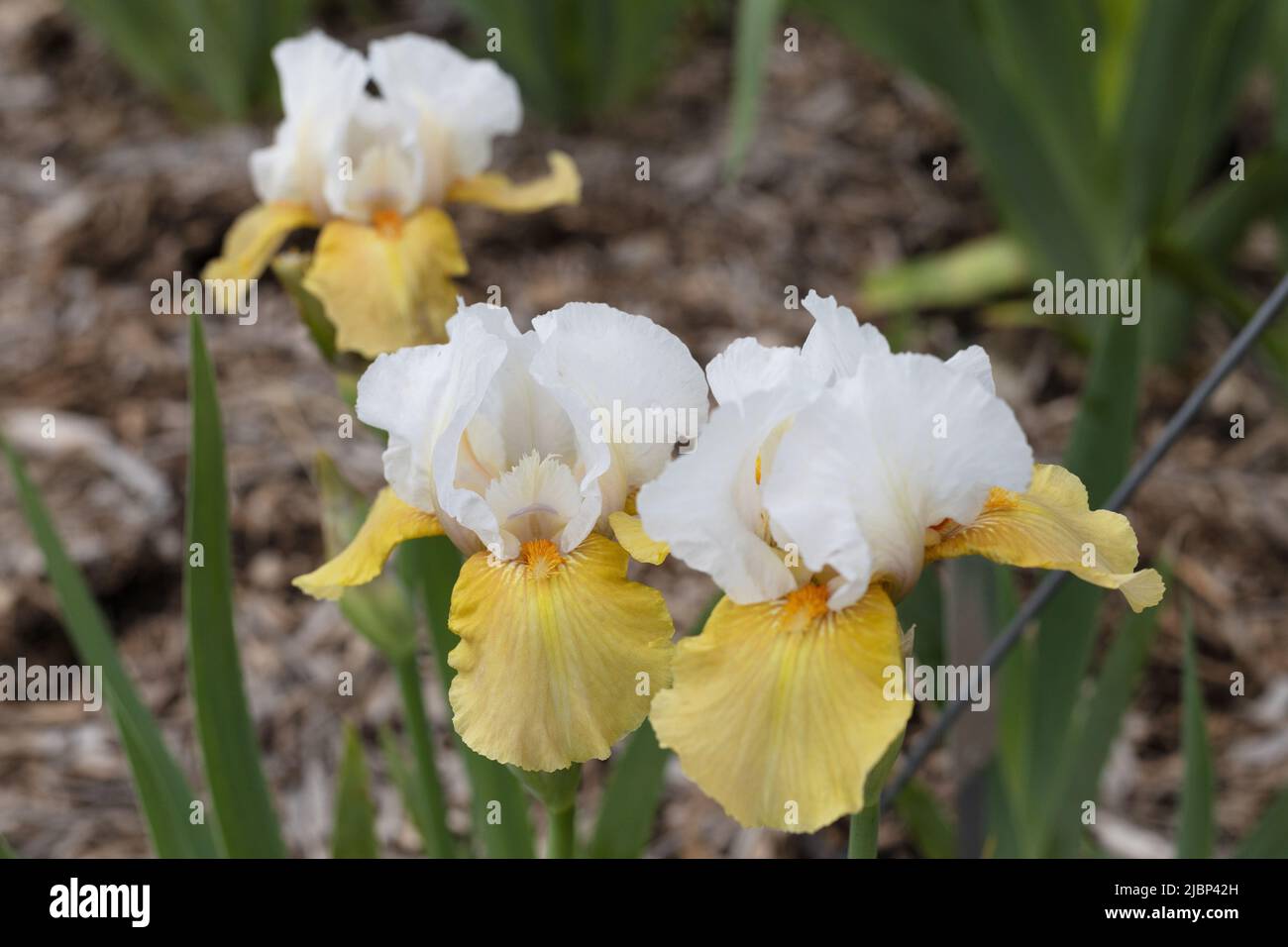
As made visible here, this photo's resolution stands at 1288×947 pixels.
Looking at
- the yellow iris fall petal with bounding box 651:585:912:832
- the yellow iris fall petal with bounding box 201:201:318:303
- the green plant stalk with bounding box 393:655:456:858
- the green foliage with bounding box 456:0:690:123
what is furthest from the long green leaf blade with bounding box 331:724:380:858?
the green foliage with bounding box 456:0:690:123

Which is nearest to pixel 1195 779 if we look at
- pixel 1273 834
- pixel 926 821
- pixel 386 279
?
pixel 1273 834

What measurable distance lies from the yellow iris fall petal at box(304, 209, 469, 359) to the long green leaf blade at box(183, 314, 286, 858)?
0.13 meters

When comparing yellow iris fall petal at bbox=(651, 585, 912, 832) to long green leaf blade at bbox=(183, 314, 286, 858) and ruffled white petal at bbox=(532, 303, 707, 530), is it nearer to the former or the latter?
ruffled white petal at bbox=(532, 303, 707, 530)

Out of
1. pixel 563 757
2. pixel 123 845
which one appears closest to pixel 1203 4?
pixel 563 757

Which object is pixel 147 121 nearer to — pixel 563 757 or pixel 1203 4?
pixel 1203 4

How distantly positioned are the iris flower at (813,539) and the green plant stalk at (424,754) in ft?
1.46

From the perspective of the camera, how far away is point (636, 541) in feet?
2.39

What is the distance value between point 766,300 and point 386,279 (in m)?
1.29

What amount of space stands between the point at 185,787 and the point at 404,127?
61 cm

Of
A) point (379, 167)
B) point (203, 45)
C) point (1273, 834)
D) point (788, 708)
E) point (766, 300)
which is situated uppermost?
point (203, 45)

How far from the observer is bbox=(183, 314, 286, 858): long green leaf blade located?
99 cm

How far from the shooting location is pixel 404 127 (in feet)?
3.91

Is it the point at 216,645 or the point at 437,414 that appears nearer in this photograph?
the point at 437,414

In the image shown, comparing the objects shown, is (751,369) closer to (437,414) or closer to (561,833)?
(437,414)
